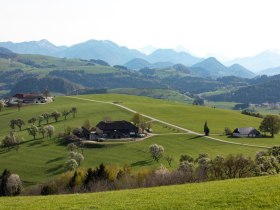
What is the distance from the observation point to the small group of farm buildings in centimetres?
14800

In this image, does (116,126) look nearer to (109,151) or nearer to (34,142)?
(109,151)

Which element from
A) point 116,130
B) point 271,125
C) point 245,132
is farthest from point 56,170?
point 271,125

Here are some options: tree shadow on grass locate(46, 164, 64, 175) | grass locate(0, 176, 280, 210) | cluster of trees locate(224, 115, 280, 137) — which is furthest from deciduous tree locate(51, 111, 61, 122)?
grass locate(0, 176, 280, 210)

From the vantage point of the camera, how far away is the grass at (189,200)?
96.7 ft

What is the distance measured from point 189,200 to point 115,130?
118301mm

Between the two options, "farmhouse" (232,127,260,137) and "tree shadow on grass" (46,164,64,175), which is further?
"farmhouse" (232,127,260,137)

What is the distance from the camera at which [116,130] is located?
149750mm

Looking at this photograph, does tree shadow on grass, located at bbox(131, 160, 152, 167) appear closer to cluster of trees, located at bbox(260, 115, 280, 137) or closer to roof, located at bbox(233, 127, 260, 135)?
roof, located at bbox(233, 127, 260, 135)

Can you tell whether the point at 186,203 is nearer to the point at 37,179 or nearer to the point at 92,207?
the point at 92,207

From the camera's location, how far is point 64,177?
92250 mm

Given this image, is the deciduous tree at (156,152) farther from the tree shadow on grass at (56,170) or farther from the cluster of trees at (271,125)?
the cluster of trees at (271,125)

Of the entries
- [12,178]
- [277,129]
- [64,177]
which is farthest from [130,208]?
[277,129]

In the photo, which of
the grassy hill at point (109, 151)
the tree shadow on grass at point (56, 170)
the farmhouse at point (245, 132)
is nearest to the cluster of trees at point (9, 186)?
the grassy hill at point (109, 151)

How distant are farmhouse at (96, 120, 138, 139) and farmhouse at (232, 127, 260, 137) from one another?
41.6 meters
